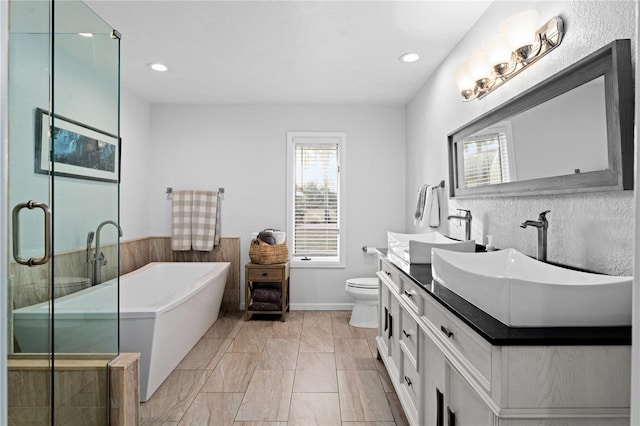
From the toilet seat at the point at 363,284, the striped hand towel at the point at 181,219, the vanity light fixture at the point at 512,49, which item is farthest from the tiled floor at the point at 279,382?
the vanity light fixture at the point at 512,49

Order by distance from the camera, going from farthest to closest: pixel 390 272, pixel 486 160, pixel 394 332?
pixel 390 272
pixel 394 332
pixel 486 160

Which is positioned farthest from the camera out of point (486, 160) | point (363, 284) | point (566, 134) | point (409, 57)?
point (363, 284)

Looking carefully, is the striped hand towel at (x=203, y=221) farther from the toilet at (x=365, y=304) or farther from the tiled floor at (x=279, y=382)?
the toilet at (x=365, y=304)

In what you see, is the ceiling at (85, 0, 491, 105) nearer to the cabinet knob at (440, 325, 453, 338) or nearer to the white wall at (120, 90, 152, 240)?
the white wall at (120, 90, 152, 240)

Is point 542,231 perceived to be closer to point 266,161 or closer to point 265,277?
point 265,277

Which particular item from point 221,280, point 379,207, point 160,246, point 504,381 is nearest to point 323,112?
point 379,207

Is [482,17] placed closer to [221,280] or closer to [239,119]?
[239,119]

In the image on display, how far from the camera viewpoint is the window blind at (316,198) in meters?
Result: 4.48

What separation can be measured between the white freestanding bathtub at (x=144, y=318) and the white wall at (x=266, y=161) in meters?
0.85

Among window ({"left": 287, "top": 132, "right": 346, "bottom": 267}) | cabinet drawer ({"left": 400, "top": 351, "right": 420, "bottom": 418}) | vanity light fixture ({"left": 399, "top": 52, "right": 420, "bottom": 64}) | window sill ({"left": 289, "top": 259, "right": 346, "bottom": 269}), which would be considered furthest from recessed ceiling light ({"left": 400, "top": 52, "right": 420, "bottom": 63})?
window sill ({"left": 289, "top": 259, "right": 346, "bottom": 269})

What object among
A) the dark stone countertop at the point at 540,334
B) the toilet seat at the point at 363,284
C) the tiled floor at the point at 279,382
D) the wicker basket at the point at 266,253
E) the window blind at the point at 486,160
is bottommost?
the tiled floor at the point at 279,382

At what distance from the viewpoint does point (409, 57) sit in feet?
10.0

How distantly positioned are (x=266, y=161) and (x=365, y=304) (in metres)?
1.94

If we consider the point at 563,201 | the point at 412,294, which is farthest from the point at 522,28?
the point at 412,294
